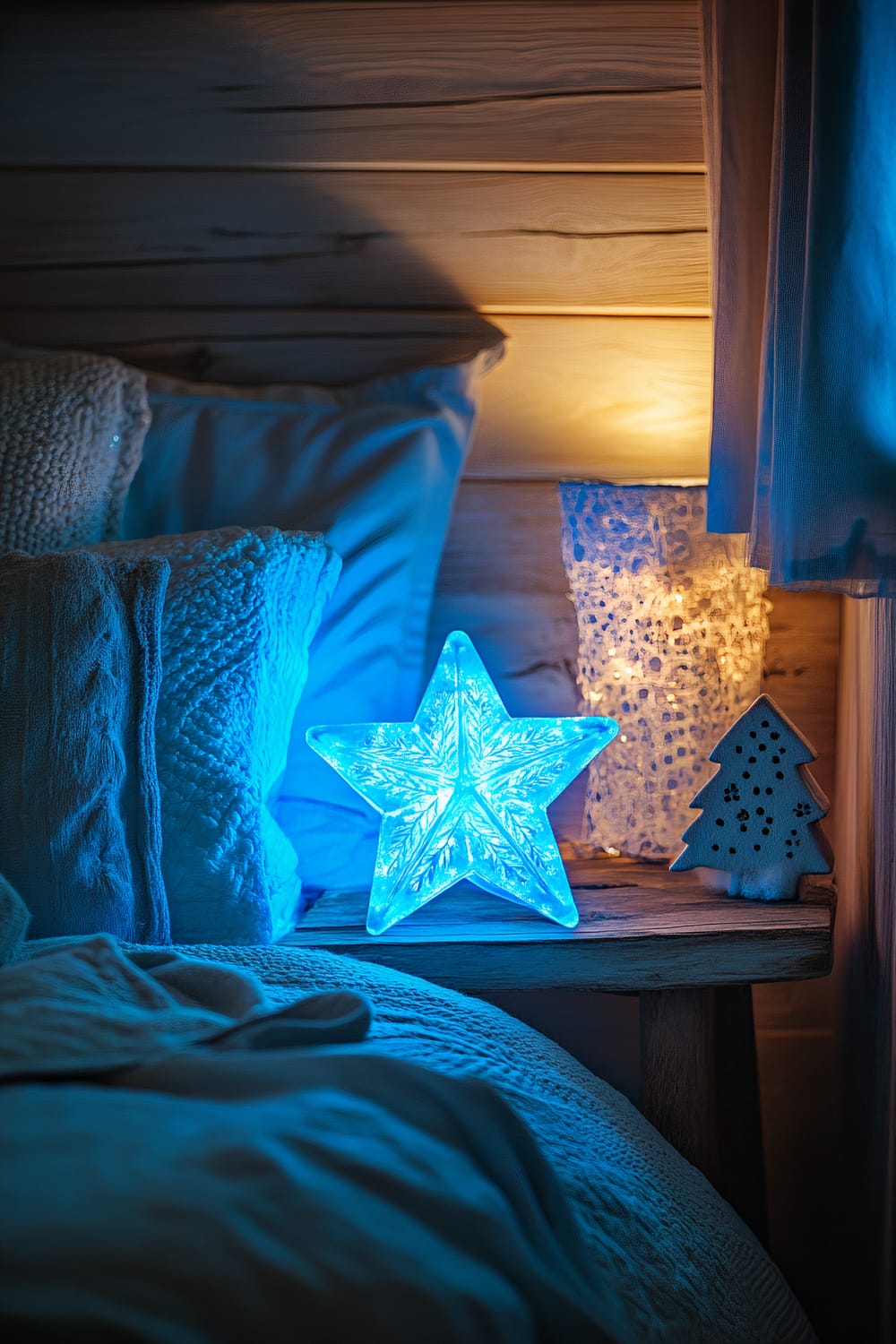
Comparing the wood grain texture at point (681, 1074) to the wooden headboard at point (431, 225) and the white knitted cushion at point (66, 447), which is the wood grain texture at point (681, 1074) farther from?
the white knitted cushion at point (66, 447)

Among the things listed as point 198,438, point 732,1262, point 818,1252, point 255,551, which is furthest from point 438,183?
point 818,1252

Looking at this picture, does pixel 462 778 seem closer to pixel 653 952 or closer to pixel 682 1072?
pixel 653 952

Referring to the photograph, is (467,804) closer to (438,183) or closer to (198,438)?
(198,438)

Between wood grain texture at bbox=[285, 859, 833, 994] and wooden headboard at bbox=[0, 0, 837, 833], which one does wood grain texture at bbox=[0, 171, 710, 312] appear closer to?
wooden headboard at bbox=[0, 0, 837, 833]

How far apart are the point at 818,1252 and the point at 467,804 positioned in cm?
91

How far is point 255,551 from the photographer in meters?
1.12

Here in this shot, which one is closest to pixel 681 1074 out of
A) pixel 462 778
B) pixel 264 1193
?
pixel 462 778

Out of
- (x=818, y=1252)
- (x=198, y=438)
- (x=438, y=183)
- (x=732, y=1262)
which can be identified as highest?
(x=438, y=183)

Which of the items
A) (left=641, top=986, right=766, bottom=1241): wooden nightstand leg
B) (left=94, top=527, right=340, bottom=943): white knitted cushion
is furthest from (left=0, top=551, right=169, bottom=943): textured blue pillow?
(left=641, top=986, right=766, bottom=1241): wooden nightstand leg

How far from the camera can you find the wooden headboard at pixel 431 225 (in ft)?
4.54

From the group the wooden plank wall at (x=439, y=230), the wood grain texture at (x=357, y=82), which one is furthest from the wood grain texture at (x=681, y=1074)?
the wood grain texture at (x=357, y=82)

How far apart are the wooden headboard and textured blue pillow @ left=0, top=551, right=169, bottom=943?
0.56 m

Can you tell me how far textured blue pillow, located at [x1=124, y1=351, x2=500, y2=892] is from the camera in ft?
4.27

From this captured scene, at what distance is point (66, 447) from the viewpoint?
1249 mm
